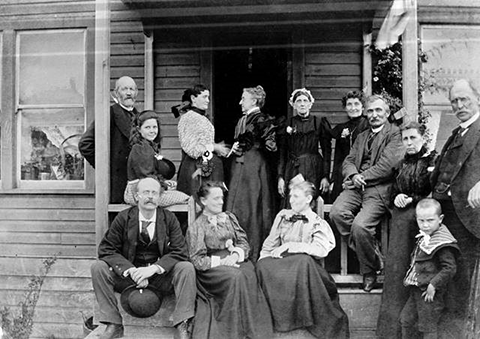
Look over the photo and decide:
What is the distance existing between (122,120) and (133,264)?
1419 millimetres

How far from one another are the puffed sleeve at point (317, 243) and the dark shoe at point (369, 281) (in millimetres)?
415

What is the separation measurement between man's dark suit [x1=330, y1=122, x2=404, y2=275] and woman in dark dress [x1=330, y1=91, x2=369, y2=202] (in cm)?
39

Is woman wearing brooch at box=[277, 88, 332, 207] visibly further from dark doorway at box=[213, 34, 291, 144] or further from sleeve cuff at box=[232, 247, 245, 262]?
dark doorway at box=[213, 34, 291, 144]

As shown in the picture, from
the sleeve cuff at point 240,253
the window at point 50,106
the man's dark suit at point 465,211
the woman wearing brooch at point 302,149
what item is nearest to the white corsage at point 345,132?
the woman wearing brooch at point 302,149

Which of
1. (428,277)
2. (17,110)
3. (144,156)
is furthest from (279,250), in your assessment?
(17,110)

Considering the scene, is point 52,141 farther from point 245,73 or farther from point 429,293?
point 429,293

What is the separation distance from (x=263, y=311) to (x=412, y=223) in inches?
51.2

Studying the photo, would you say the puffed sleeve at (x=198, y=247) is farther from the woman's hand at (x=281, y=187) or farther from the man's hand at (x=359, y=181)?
the man's hand at (x=359, y=181)

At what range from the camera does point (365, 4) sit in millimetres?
6430

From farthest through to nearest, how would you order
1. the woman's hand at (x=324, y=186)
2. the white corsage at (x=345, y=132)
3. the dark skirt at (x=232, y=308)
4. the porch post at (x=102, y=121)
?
1. the woman's hand at (x=324, y=186)
2. the white corsage at (x=345, y=132)
3. the porch post at (x=102, y=121)
4. the dark skirt at (x=232, y=308)

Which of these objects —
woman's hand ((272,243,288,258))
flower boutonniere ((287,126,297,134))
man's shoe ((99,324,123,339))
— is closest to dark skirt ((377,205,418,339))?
woman's hand ((272,243,288,258))

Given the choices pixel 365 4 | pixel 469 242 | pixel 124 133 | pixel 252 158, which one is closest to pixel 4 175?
pixel 124 133

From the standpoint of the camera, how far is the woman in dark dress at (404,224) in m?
4.27

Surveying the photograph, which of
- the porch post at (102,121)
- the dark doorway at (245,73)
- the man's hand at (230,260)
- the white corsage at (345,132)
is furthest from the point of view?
the dark doorway at (245,73)
